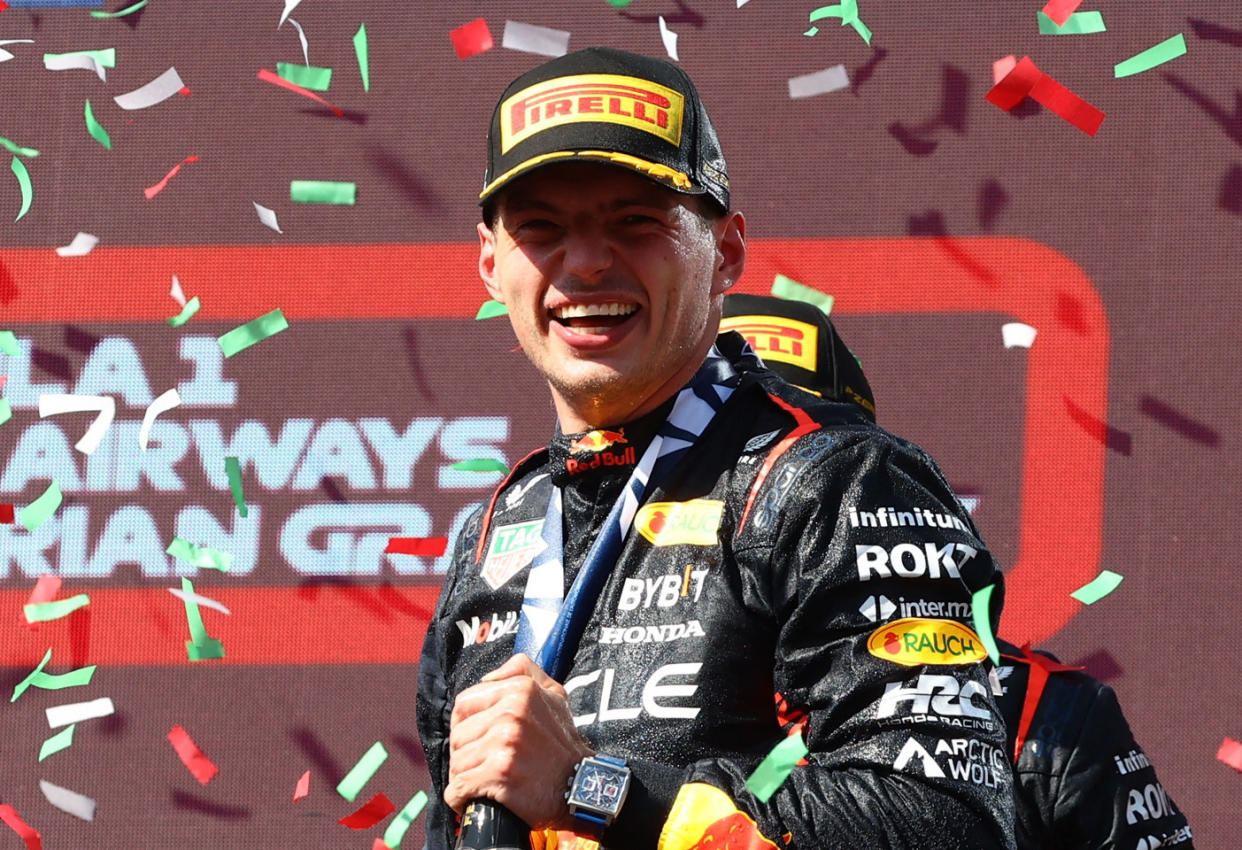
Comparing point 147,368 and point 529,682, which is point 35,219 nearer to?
point 147,368

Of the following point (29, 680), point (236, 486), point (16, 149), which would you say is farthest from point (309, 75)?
point (29, 680)

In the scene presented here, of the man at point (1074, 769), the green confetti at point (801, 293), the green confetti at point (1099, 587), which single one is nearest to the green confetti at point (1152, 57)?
the green confetti at point (801, 293)

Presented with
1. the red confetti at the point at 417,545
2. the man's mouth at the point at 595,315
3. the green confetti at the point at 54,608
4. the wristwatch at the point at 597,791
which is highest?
the man's mouth at the point at 595,315

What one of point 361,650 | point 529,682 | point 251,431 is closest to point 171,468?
point 251,431

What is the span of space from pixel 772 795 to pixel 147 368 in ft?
7.59

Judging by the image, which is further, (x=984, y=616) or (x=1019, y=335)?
(x=1019, y=335)

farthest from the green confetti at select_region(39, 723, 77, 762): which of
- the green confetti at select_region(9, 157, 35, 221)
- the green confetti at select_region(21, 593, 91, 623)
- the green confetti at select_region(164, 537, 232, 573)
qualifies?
the green confetti at select_region(9, 157, 35, 221)

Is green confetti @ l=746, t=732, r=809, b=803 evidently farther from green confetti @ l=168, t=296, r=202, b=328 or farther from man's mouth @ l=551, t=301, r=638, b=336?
green confetti @ l=168, t=296, r=202, b=328

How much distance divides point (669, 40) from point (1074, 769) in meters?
1.72

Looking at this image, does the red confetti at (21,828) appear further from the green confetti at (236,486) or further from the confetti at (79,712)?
→ the green confetti at (236,486)

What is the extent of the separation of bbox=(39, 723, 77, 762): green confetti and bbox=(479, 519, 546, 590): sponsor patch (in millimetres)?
1780

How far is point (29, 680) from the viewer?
3152 mm

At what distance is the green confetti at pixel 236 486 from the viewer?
3.17 metres

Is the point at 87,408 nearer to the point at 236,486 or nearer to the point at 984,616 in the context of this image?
the point at 236,486
